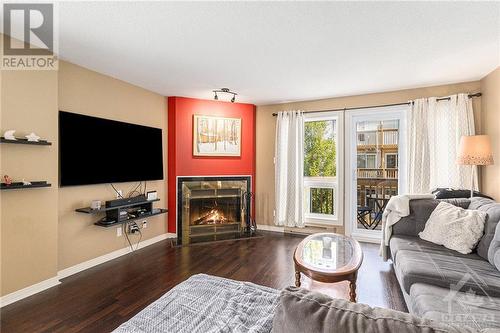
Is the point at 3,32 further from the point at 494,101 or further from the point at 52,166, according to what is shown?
the point at 494,101

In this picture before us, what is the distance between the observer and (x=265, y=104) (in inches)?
186

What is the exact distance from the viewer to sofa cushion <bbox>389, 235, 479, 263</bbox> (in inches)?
89.9

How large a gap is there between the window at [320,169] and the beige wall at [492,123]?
1915 millimetres

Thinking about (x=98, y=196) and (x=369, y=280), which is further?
(x=98, y=196)

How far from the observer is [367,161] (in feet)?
13.7

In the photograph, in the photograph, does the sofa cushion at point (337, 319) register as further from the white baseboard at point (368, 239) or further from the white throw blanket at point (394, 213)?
the white baseboard at point (368, 239)

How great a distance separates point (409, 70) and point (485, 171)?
5.65 feet

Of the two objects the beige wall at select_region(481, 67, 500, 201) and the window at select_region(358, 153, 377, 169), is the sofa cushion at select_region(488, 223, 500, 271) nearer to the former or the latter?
the beige wall at select_region(481, 67, 500, 201)

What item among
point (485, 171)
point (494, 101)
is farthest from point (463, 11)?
point (485, 171)

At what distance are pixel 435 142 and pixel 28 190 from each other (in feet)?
16.3

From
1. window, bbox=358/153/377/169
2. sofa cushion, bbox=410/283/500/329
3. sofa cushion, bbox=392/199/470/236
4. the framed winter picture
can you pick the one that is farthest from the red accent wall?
sofa cushion, bbox=410/283/500/329

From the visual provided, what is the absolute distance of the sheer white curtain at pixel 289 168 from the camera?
4426 millimetres

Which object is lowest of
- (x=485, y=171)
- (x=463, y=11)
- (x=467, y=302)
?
(x=467, y=302)

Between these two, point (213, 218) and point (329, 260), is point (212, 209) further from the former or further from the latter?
point (329, 260)
